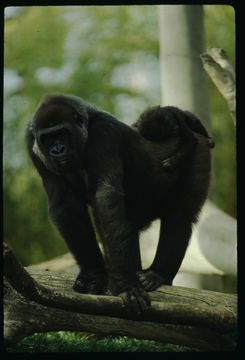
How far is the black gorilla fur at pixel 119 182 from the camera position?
245 cm

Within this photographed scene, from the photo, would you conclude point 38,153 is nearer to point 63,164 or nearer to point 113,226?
point 63,164

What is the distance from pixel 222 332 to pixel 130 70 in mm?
5782

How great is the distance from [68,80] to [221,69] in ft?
14.0

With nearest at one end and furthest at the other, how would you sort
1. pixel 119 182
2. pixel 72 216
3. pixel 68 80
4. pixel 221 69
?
pixel 119 182
pixel 72 216
pixel 221 69
pixel 68 80

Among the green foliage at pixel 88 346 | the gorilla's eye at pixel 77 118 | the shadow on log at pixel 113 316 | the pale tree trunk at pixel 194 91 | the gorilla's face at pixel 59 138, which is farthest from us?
the pale tree trunk at pixel 194 91

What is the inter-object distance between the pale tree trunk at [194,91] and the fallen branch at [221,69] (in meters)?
0.80

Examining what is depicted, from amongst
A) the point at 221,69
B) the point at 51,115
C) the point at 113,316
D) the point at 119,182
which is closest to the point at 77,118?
the point at 51,115

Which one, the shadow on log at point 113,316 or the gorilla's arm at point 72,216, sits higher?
the gorilla's arm at point 72,216

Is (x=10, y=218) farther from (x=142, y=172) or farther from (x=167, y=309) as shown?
(x=167, y=309)

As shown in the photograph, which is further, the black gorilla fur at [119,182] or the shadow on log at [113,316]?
the black gorilla fur at [119,182]

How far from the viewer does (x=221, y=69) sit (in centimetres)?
336

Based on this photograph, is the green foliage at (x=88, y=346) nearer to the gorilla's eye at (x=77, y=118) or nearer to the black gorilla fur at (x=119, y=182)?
the black gorilla fur at (x=119, y=182)

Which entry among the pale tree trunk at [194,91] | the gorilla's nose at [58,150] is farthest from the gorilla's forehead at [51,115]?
the pale tree trunk at [194,91]

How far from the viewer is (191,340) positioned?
236 centimetres
